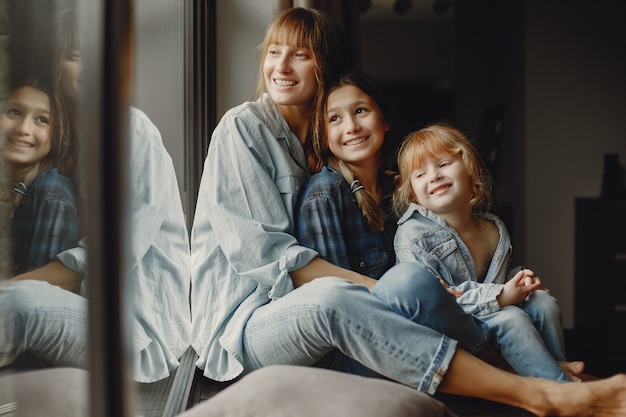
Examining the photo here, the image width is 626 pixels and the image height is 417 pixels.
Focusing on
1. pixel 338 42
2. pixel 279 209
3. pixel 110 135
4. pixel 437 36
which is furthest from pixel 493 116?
pixel 110 135

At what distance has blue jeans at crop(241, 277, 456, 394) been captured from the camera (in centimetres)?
104

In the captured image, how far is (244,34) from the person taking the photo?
4.41 ft

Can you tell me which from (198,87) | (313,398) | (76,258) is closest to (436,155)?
(198,87)

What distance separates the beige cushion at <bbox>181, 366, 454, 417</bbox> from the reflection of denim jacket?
0.39m

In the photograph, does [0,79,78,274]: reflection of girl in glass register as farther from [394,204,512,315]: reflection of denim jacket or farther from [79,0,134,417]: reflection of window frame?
[394,204,512,315]: reflection of denim jacket

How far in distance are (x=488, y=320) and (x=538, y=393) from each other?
0.14 m

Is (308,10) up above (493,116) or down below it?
above

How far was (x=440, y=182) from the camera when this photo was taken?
1225mm

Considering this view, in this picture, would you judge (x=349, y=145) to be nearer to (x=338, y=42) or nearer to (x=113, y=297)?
(x=338, y=42)

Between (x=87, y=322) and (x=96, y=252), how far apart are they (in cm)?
5

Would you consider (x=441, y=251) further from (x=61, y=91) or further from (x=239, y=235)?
(x=61, y=91)

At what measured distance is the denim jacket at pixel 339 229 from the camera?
3.90ft

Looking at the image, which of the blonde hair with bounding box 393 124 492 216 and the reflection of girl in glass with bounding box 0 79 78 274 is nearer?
the reflection of girl in glass with bounding box 0 79 78 274

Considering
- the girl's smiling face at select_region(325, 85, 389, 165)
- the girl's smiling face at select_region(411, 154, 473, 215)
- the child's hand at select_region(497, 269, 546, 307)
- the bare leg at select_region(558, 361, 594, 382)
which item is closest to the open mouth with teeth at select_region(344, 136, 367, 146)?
the girl's smiling face at select_region(325, 85, 389, 165)
